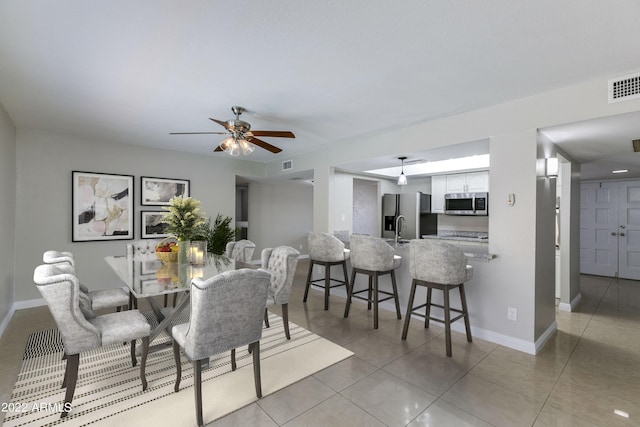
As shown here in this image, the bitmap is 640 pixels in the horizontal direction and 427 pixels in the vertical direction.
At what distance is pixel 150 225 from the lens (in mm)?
5004

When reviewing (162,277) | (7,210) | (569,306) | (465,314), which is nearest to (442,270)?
(465,314)

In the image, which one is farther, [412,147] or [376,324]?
[412,147]

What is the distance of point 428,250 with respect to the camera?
9.73 ft

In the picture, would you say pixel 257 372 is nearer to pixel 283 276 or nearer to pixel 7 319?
pixel 283 276

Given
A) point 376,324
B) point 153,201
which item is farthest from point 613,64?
point 153,201

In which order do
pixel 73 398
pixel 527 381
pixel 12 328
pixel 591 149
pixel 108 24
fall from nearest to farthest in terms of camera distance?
pixel 108 24 < pixel 73 398 < pixel 527 381 < pixel 12 328 < pixel 591 149

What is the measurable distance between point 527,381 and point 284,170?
15.3 feet

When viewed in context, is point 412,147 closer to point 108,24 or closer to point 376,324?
point 376,324

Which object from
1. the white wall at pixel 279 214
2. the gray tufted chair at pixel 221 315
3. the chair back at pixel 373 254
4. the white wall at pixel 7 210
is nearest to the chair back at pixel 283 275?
the gray tufted chair at pixel 221 315

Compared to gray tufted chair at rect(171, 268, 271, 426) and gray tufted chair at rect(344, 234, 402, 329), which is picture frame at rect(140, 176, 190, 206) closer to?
gray tufted chair at rect(344, 234, 402, 329)

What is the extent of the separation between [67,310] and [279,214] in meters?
6.17

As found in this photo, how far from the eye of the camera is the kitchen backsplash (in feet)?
19.3

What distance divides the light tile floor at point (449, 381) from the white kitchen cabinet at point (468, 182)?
2642 mm

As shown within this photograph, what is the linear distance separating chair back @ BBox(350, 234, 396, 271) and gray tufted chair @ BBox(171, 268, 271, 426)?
1744mm
